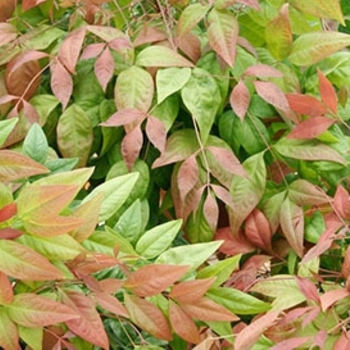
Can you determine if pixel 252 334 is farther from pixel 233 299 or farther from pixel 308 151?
pixel 308 151

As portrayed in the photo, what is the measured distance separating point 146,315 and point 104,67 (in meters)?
0.31

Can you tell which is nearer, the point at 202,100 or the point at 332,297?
the point at 332,297

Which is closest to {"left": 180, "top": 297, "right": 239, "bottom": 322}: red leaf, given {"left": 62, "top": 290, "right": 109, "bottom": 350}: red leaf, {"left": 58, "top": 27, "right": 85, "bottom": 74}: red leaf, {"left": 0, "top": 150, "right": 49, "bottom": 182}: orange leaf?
{"left": 62, "top": 290, "right": 109, "bottom": 350}: red leaf

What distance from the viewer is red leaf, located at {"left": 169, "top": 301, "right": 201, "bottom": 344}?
0.80m

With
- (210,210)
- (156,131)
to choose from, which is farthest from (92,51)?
(210,210)

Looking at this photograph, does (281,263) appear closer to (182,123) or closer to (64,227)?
(182,123)

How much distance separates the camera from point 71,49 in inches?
36.5

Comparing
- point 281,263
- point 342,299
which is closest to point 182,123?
point 281,263

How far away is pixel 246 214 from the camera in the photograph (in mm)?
942

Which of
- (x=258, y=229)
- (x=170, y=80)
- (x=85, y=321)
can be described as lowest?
(x=258, y=229)

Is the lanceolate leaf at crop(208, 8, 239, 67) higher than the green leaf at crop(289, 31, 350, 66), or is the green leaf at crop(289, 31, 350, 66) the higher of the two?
the lanceolate leaf at crop(208, 8, 239, 67)

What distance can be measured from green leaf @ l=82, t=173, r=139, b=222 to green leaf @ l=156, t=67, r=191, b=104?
0.13m

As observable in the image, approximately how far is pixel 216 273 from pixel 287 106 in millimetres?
231

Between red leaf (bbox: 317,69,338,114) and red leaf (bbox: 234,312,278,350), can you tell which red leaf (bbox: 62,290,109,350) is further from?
red leaf (bbox: 317,69,338,114)
